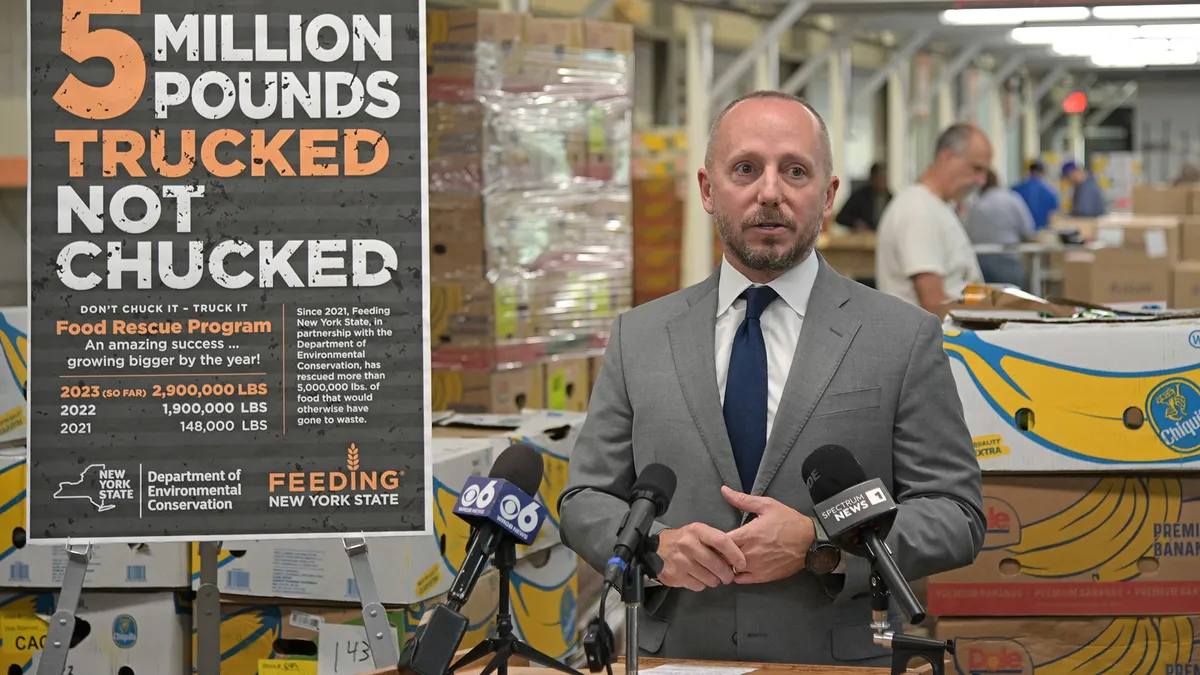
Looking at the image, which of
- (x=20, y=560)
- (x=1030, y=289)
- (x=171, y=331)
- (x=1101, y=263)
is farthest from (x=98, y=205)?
(x=1030, y=289)

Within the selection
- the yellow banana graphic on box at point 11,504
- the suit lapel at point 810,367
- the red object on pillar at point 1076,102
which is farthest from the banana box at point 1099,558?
the red object on pillar at point 1076,102

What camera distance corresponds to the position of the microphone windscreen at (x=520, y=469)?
191cm

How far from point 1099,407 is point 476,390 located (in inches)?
118

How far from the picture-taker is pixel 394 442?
2.48 metres

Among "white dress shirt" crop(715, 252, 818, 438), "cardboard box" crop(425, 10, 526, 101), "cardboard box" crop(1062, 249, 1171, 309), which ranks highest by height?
"cardboard box" crop(425, 10, 526, 101)

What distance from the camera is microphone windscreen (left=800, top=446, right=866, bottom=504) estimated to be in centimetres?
180

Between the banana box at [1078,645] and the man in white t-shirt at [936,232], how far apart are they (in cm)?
231

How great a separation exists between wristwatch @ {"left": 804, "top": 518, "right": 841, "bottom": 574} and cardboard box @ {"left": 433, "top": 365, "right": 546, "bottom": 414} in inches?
143

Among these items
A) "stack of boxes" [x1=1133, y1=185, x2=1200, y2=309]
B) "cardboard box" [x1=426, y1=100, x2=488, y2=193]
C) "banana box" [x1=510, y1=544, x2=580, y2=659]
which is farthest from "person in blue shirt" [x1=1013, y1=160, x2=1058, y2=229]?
"banana box" [x1=510, y1=544, x2=580, y2=659]

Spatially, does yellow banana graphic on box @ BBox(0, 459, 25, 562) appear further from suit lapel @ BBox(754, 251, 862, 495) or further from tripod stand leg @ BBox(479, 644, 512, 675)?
suit lapel @ BBox(754, 251, 862, 495)

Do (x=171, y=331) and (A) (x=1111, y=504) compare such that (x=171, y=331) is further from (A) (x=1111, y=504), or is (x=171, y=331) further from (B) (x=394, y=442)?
(A) (x=1111, y=504)

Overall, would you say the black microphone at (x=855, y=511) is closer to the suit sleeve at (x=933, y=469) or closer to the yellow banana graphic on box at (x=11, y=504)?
the suit sleeve at (x=933, y=469)

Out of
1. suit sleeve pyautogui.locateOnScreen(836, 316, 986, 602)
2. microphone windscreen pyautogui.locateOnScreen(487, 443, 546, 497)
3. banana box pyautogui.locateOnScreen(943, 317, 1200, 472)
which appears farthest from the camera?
banana box pyautogui.locateOnScreen(943, 317, 1200, 472)

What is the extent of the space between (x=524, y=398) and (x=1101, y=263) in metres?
4.41
